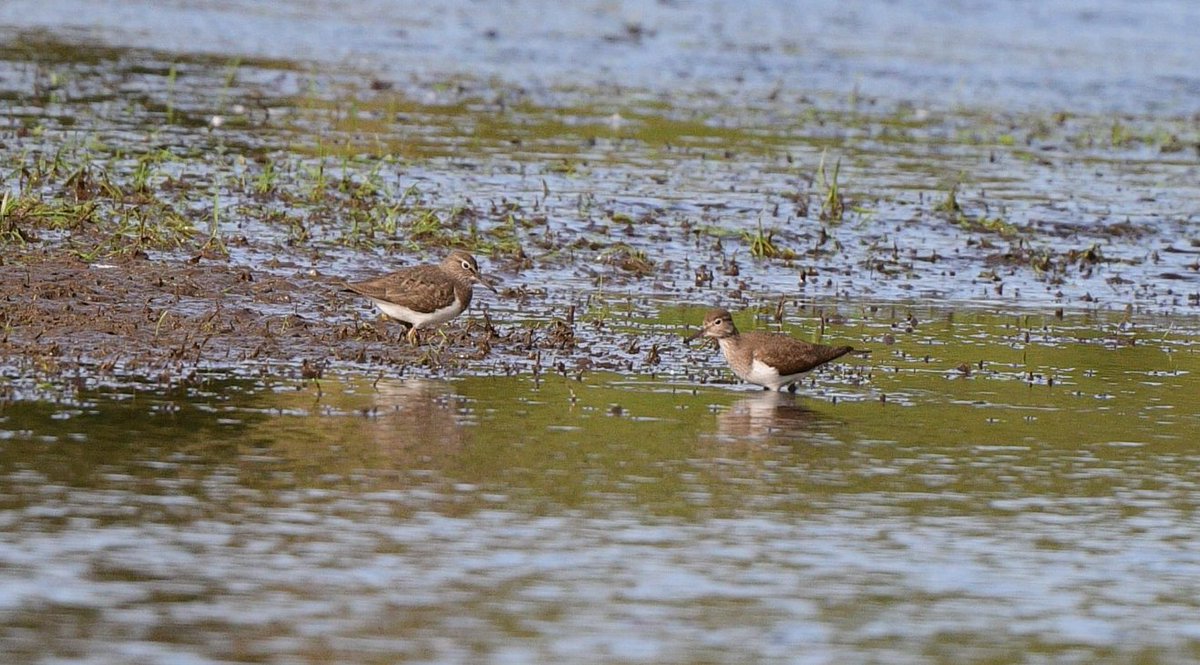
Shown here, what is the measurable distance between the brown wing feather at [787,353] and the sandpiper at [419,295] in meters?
2.09

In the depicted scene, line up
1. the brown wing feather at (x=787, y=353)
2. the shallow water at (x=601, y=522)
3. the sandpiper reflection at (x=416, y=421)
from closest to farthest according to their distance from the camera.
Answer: the shallow water at (x=601, y=522) → the sandpiper reflection at (x=416, y=421) → the brown wing feather at (x=787, y=353)

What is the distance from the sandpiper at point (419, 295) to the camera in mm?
14289

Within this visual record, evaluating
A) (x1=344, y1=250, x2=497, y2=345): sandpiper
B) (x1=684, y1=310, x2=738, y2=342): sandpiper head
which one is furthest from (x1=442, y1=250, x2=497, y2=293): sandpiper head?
(x1=684, y1=310, x2=738, y2=342): sandpiper head

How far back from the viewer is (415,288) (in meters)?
14.3

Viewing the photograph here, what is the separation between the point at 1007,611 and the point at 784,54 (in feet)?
94.8

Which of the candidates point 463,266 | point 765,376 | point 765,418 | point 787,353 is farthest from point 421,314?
point 765,418

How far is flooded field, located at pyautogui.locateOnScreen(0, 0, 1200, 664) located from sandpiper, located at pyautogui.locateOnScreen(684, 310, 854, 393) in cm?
23

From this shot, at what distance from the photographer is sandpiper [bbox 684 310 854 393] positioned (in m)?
13.6

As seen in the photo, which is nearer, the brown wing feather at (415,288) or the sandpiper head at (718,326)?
the sandpiper head at (718,326)

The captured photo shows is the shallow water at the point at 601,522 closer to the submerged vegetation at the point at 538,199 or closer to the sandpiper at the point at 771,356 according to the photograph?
the sandpiper at the point at 771,356

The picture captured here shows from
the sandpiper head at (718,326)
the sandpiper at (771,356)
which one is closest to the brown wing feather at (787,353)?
the sandpiper at (771,356)

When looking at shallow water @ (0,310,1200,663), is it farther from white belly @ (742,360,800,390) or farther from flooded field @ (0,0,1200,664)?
white belly @ (742,360,800,390)

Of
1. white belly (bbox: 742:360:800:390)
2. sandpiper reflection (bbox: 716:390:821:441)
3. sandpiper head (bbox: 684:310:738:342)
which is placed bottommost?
sandpiper reflection (bbox: 716:390:821:441)

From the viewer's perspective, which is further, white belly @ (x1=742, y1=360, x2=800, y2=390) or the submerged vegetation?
the submerged vegetation
